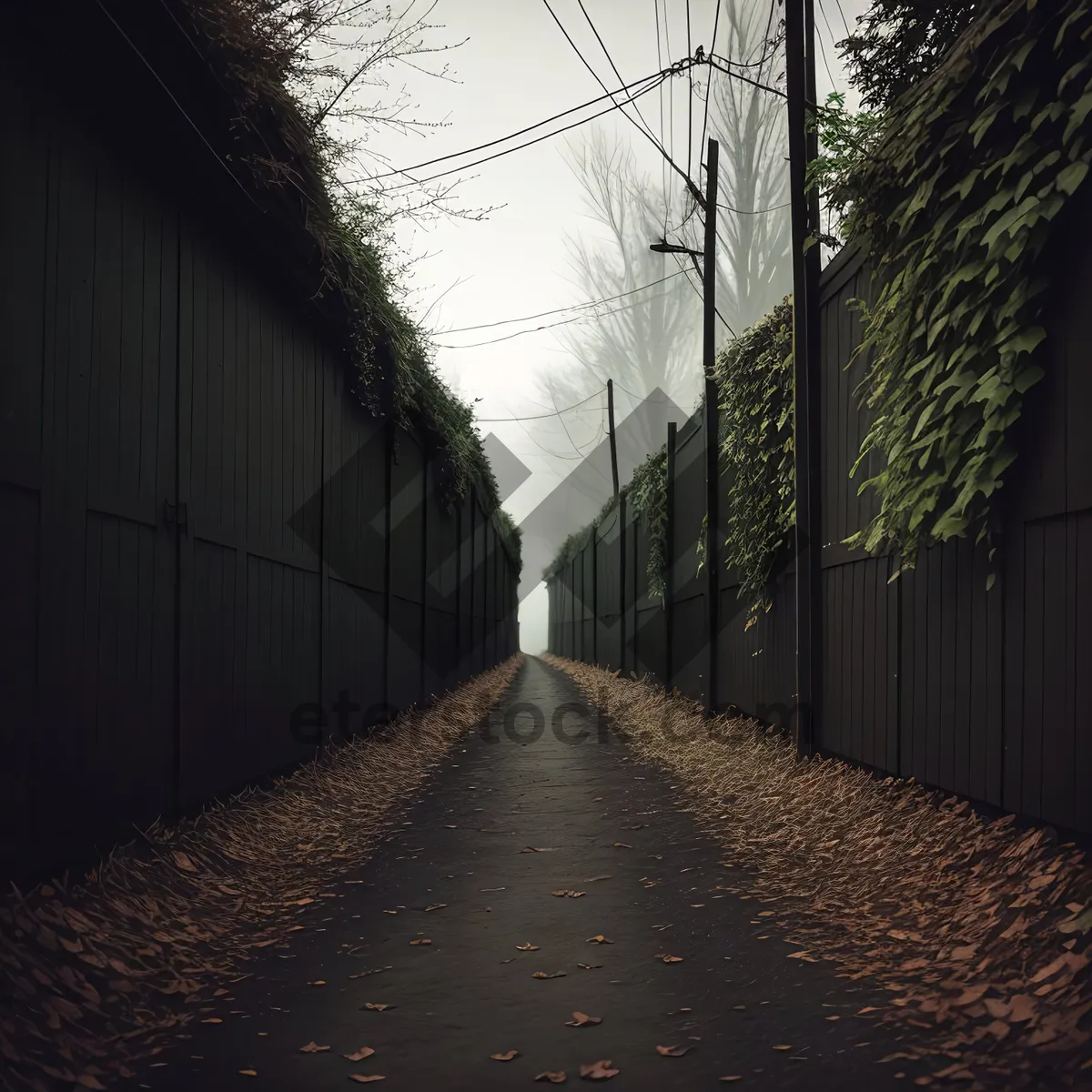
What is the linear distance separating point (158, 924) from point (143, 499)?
1870 millimetres

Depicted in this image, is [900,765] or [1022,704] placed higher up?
[1022,704]

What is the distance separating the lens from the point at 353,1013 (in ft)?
→ 11.0

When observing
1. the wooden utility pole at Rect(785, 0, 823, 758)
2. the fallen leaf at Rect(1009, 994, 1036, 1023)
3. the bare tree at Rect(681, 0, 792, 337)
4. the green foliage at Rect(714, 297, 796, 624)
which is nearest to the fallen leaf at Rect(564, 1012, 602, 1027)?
the fallen leaf at Rect(1009, 994, 1036, 1023)

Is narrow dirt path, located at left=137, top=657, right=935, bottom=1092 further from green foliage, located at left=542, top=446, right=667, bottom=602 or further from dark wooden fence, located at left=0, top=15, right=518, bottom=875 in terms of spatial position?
green foliage, located at left=542, top=446, right=667, bottom=602

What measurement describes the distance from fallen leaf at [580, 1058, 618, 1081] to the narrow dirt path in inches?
1.0

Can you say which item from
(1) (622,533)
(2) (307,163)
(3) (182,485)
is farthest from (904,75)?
(1) (622,533)

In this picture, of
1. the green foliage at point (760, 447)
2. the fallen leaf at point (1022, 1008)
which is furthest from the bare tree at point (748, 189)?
the fallen leaf at point (1022, 1008)

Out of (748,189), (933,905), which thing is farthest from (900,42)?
(748,189)

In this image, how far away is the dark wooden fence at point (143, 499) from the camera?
12.2 feet

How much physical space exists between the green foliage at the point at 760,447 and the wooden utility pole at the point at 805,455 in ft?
1.61

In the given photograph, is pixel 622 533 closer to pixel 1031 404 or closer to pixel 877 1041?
pixel 1031 404

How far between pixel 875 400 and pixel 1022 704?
2.05 meters

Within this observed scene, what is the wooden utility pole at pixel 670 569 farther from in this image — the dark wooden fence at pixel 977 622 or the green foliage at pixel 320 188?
the dark wooden fence at pixel 977 622

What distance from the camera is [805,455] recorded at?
7621 millimetres
